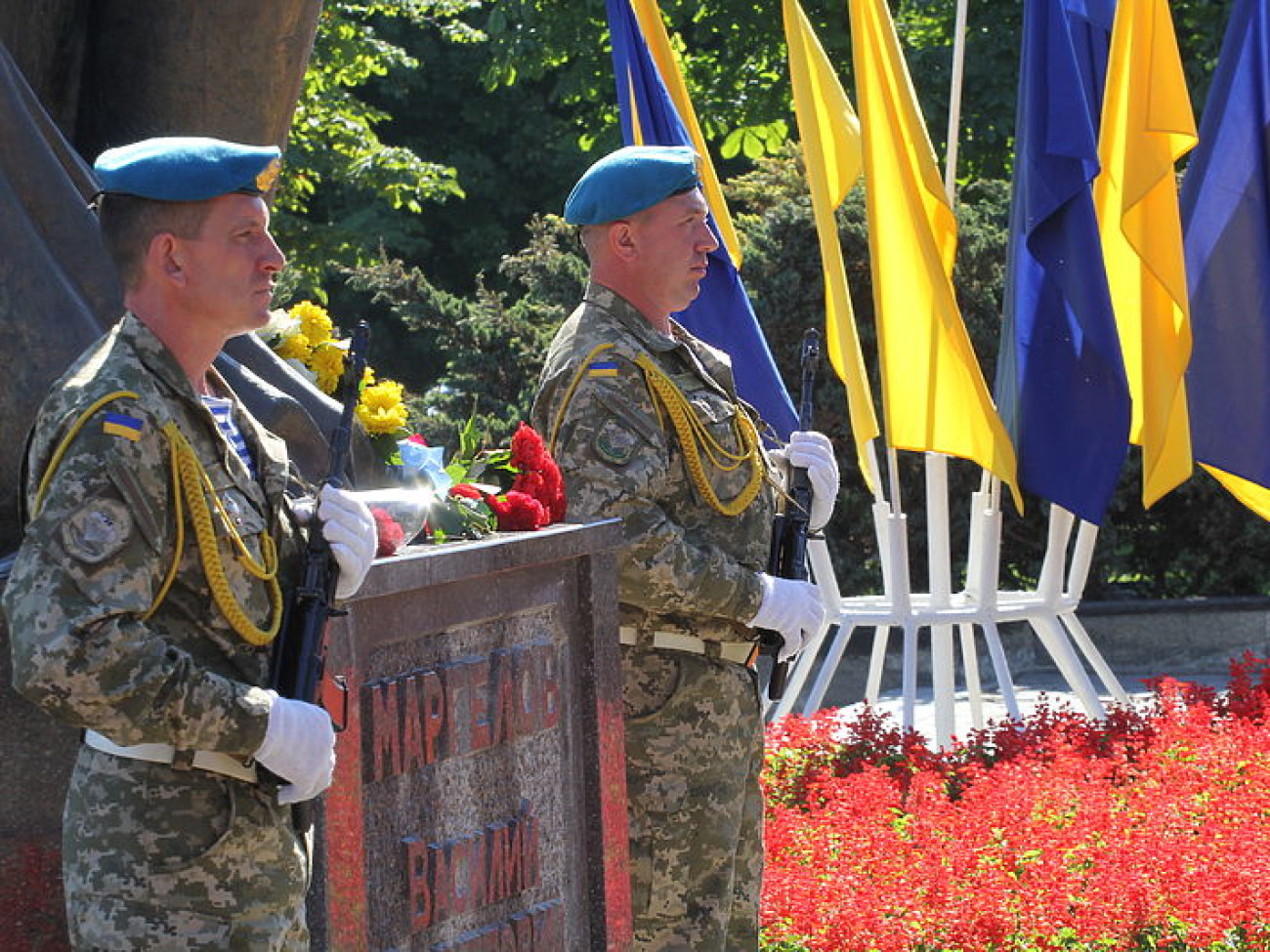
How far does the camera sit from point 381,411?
396 centimetres

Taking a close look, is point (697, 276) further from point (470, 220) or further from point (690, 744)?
point (470, 220)

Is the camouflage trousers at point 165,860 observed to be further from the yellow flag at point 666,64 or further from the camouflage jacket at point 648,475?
the yellow flag at point 666,64

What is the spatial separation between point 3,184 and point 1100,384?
437cm

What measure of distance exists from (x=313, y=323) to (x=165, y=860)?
1800mm

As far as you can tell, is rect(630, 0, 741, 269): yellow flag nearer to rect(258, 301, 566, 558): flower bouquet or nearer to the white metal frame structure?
the white metal frame structure

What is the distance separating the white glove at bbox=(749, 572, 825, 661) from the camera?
4.03 meters

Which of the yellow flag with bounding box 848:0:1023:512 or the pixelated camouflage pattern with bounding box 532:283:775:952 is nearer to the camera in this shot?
the pixelated camouflage pattern with bounding box 532:283:775:952

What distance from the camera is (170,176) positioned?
290cm

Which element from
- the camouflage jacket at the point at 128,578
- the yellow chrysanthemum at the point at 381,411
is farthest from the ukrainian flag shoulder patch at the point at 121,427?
the yellow chrysanthemum at the point at 381,411

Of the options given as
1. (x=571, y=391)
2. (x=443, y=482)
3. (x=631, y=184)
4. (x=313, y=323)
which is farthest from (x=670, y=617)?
(x=313, y=323)

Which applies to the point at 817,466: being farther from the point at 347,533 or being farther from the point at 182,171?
the point at 182,171

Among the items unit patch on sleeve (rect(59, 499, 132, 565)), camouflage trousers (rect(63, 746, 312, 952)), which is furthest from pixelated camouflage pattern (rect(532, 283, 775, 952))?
unit patch on sleeve (rect(59, 499, 132, 565))

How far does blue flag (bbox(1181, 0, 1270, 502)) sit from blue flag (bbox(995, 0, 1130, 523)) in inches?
18.8

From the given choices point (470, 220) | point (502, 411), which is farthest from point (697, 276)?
point (470, 220)
